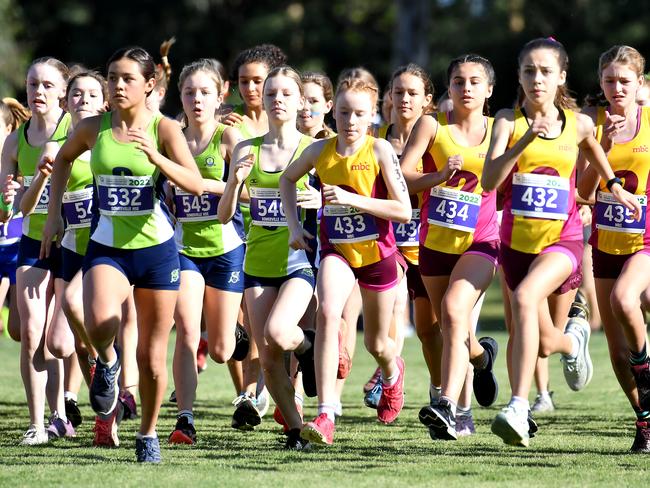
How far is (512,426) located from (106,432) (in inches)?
98.5

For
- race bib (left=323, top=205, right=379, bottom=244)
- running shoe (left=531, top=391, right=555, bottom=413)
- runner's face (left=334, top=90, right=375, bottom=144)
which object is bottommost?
running shoe (left=531, top=391, right=555, bottom=413)

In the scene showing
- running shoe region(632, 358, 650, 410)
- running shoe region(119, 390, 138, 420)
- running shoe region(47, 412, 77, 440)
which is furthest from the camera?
running shoe region(119, 390, 138, 420)

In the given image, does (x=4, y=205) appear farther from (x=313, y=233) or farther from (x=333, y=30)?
(x=333, y=30)

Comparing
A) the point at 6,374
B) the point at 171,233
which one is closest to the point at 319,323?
the point at 171,233

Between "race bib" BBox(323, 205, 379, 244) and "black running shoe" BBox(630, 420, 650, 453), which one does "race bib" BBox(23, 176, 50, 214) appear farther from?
"black running shoe" BBox(630, 420, 650, 453)

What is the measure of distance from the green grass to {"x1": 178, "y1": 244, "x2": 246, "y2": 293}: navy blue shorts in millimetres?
963

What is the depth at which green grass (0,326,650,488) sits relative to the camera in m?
6.49

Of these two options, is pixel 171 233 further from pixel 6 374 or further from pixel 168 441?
pixel 6 374

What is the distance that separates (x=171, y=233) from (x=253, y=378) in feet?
7.26

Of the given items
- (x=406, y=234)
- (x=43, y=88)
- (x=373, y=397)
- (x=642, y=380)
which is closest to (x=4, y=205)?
(x=43, y=88)

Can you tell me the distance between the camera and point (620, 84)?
25.9ft

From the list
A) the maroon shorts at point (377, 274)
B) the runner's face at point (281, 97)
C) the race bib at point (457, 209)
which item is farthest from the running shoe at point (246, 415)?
the runner's face at point (281, 97)

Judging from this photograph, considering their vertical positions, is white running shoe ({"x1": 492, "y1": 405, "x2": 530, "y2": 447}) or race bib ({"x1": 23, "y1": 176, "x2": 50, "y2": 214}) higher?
race bib ({"x1": 23, "y1": 176, "x2": 50, "y2": 214})

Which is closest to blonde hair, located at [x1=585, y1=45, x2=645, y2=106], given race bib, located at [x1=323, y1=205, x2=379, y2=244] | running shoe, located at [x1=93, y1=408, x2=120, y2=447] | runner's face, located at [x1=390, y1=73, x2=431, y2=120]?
runner's face, located at [x1=390, y1=73, x2=431, y2=120]
